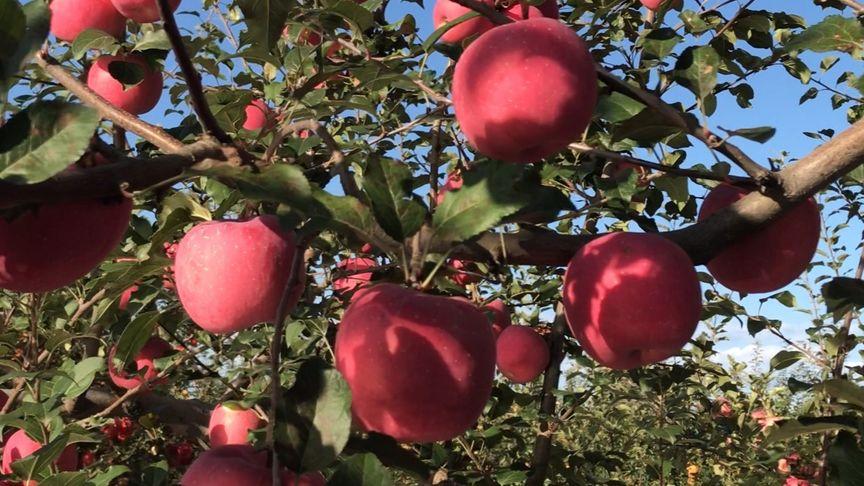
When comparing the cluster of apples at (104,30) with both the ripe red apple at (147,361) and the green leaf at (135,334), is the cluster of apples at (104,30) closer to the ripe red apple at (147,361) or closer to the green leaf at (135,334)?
the ripe red apple at (147,361)

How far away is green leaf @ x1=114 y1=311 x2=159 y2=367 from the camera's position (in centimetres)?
112

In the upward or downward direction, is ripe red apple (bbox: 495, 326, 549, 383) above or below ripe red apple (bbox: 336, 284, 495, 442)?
below

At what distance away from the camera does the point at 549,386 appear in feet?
7.88

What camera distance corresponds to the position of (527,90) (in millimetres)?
938

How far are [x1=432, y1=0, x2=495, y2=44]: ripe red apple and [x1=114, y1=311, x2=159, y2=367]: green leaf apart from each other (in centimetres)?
85

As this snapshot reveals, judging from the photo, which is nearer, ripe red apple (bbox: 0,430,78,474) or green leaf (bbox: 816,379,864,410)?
green leaf (bbox: 816,379,864,410)

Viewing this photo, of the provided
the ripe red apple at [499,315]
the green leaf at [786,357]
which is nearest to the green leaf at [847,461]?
the green leaf at [786,357]

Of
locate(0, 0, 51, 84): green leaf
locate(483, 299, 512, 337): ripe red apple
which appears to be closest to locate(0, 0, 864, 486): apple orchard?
locate(0, 0, 51, 84): green leaf

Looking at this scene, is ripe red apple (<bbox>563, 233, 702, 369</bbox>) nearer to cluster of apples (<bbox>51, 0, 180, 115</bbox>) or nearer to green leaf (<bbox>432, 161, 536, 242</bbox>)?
green leaf (<bbox>432, 161, 536, 242</bbox>)

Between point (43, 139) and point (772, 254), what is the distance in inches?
38.4

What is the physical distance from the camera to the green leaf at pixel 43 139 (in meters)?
0.50

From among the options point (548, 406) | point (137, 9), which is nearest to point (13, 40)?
point (137, 9)

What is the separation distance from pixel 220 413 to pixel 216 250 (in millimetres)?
701

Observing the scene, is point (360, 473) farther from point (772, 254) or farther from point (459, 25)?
point (459, 25)
